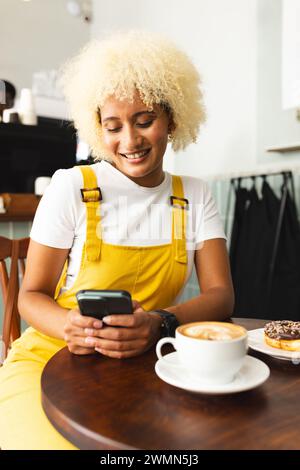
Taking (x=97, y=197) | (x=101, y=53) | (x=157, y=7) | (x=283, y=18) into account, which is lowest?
(x=97, y=197)

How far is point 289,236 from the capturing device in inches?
87.1

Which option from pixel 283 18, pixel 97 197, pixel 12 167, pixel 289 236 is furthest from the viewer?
pixel 12 167

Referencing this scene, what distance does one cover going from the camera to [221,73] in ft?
9.56

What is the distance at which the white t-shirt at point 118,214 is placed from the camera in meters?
1.28

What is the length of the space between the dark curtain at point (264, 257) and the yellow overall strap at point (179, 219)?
3.15 feet

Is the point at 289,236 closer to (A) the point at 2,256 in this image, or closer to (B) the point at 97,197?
(B) the point at 97,197

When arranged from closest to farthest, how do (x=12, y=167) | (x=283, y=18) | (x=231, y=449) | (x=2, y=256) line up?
(x=231, y=449)
(x=2, y=256)
(x=283, y=18)
(x=12, y=167)

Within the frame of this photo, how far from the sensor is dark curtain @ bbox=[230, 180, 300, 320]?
7.21 ft

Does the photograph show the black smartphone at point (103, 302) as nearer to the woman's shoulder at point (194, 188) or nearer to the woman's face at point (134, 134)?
the woman's face at point (134, 134)

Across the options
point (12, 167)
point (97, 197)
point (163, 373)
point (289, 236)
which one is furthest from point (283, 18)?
point (12, 167)

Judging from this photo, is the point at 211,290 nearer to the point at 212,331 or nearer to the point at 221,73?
the point at 212,331

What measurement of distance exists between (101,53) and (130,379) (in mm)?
999

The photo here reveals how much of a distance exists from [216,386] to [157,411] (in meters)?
0.10

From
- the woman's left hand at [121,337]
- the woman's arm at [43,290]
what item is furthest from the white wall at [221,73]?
the woman's left hand at [121,337]
